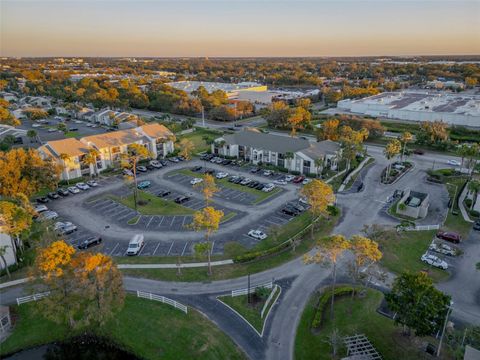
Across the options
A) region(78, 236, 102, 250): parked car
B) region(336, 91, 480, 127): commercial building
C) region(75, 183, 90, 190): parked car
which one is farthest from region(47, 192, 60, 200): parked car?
region(336, 91, 480, 127): commercial building

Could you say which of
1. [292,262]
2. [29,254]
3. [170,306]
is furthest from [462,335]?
[29,254]

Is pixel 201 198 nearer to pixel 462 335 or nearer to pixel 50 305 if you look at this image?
pixel 50 305

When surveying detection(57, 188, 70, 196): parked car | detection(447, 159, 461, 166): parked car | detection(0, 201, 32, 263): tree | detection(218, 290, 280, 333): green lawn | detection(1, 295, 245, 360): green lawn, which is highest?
detection(0, 201, 32, 263): tree

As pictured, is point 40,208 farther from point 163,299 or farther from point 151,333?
point 151,333

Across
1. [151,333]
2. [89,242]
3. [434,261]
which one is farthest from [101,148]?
[434,261]

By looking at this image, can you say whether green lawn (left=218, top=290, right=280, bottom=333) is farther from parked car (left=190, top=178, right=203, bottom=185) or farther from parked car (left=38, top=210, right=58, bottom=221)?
parked car (left=190, top=178, right=203, bottom=185)

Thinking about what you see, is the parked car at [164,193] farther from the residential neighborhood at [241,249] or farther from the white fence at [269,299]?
the white fence at [269,299]
